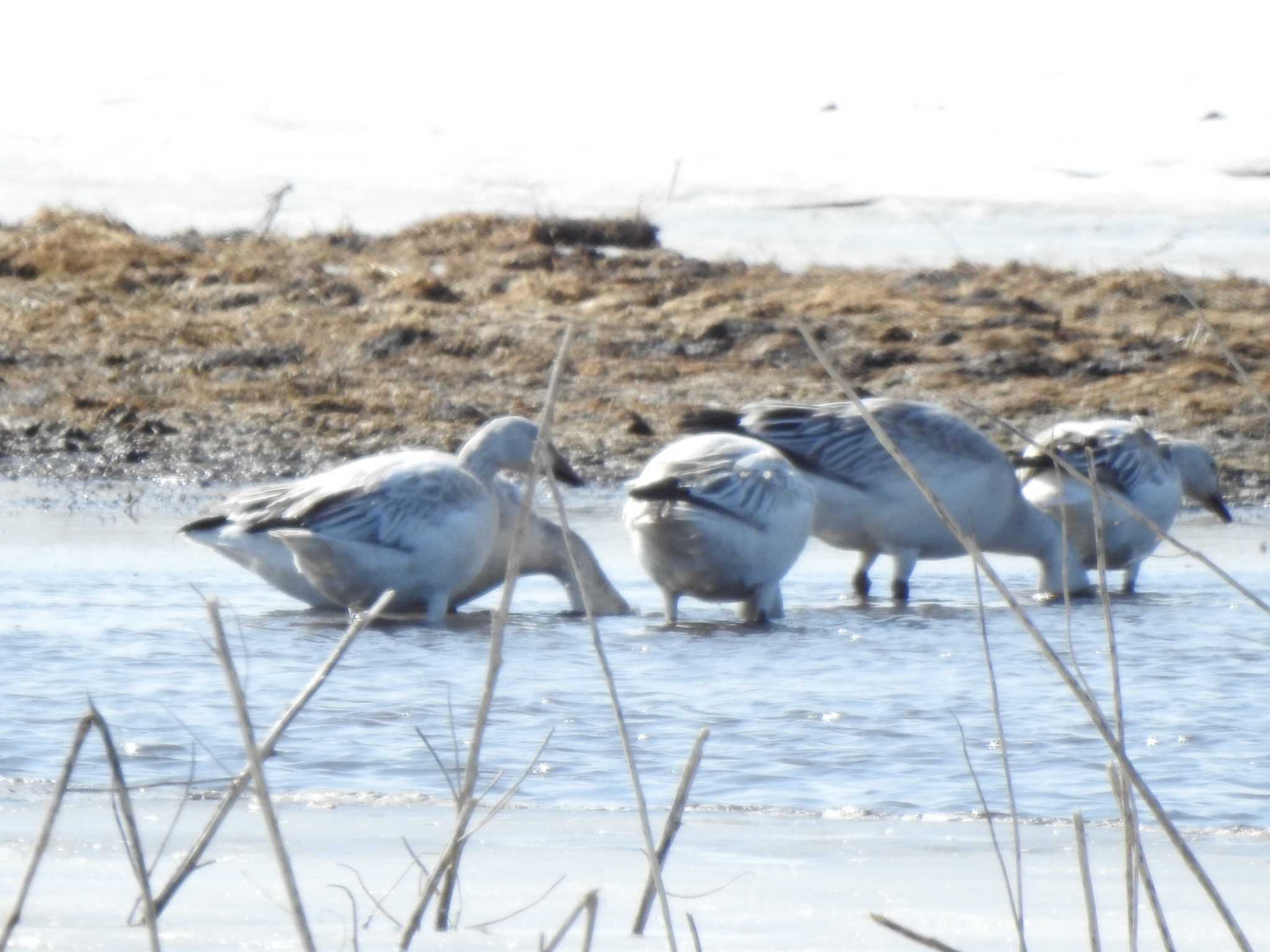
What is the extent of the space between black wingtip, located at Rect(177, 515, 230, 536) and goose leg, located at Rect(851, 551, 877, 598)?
2339 millimetres

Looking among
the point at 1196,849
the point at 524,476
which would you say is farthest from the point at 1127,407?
the point at 1196,849

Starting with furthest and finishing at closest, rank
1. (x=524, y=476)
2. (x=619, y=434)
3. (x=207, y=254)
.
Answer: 1. (x=207, y=254)
2. (x=619, y=434)
3. (x=524, y=476)

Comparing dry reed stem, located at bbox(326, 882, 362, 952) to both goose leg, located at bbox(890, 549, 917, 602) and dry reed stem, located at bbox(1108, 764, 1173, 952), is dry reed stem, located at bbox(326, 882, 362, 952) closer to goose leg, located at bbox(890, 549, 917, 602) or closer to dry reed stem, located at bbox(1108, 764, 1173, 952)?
dry reed stem, located at bbox(1108, 764, 1173, 952)

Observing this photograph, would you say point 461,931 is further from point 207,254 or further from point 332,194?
point 332,194

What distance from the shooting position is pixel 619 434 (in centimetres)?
1105

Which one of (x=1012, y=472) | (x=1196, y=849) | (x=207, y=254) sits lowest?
(x=1196, y=849)

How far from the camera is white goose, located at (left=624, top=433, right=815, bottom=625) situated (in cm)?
677

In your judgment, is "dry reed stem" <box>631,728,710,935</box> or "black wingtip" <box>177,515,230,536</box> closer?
"dry reed stem" <box>631,728,710,935</box>

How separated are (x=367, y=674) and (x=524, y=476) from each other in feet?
6.61

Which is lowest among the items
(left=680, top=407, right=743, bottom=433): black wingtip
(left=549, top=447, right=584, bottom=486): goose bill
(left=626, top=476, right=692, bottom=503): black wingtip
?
(left=626, top=476, right=692, bottom=503): black wingtip

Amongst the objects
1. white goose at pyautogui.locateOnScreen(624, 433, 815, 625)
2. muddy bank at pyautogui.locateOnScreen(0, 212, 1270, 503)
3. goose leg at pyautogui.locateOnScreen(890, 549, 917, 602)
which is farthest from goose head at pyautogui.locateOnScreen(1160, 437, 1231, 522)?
white goose at pyautogui.locateOnScreen(624, 433, 815, 625)

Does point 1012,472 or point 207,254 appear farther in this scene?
point 207,254

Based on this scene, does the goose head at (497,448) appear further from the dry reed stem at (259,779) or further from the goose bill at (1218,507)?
Answer: the dry reed stem at (259,779)

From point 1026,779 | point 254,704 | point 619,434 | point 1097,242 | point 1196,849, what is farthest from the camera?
point 1097,242
